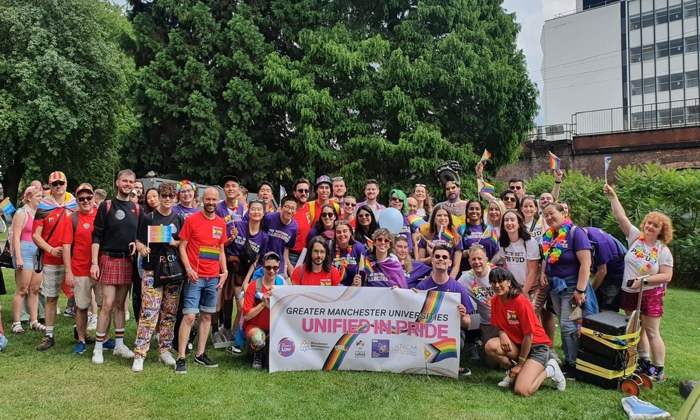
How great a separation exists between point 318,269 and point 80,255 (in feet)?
8.89

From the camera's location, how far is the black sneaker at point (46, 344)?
625cm

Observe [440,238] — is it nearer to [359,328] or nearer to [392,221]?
[392,221]

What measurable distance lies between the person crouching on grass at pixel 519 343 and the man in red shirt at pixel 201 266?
2.91 metres

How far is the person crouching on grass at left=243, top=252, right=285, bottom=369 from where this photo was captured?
5812 mm

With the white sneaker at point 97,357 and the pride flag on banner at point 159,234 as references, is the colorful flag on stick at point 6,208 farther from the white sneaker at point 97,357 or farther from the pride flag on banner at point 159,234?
the pride flag on banner at point 159,234

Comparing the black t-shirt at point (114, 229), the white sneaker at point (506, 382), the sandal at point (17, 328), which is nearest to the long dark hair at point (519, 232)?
the white sneaker at point (506, 382)

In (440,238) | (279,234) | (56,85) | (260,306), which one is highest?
(56,85)

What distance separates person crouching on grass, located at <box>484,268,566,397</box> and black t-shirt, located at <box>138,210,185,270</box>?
3.29 metres

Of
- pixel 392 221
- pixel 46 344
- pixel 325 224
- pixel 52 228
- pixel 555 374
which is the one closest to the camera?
pixel 555 374

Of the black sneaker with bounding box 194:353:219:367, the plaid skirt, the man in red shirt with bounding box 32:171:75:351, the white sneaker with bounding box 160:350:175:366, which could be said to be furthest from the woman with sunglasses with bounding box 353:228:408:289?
the man in red shirt with bounding box 32:171:75:351

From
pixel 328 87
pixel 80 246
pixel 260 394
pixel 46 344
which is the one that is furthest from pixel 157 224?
pixel 328 87

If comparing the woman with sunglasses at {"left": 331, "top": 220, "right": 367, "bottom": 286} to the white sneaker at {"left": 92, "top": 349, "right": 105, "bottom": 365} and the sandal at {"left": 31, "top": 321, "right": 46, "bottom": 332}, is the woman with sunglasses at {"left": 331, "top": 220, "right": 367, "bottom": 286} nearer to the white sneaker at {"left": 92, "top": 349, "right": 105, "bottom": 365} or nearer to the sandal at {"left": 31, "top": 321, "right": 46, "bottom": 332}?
the white sneaker at {"left": 92, "top": 349, "right": 105, "bottom": 365}

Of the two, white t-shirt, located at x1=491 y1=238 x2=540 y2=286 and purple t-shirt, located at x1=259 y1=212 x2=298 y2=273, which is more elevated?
purple t-shirt, located at x1=259 y1=212 x2=298 y2=273

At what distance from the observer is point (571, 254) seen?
5.68 metres
